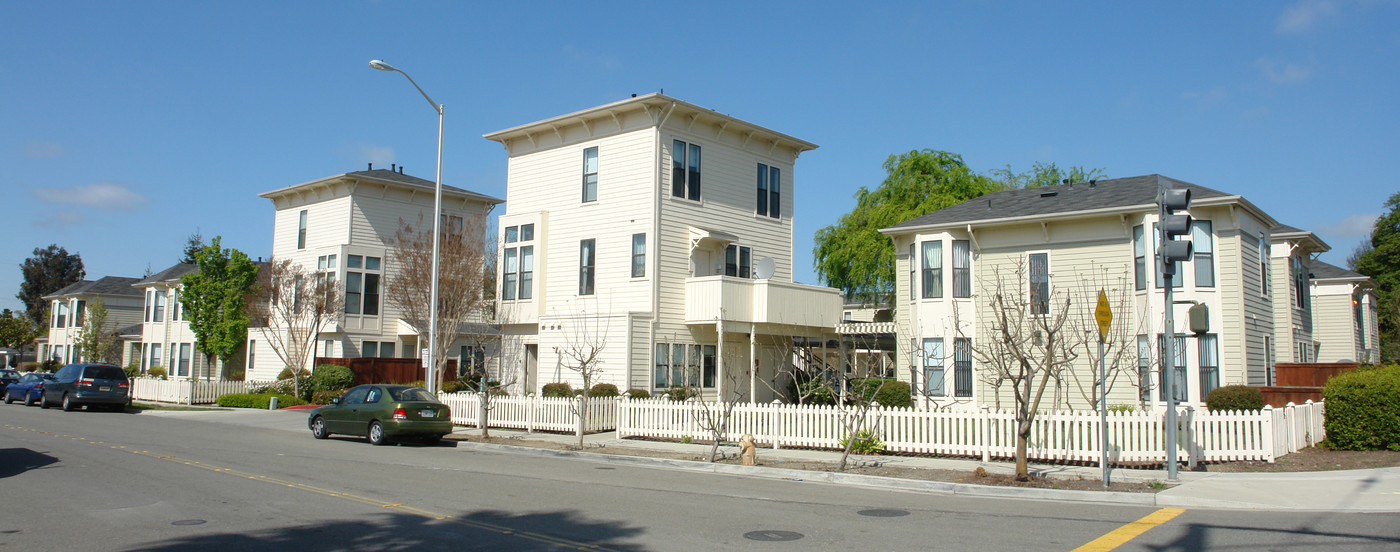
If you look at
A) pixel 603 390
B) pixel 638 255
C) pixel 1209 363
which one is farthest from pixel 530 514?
pixel 1209 363

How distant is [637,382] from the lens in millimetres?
26719

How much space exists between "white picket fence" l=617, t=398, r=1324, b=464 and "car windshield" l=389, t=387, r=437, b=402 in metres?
6.25

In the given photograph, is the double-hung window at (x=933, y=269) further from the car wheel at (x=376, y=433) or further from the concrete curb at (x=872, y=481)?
the car wheel at (x=376, y=433)

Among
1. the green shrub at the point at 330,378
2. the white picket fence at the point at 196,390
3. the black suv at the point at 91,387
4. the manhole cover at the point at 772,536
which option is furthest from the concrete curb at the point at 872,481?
the white picket fence at the point at 196,390

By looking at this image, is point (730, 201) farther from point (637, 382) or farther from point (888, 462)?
point (888, 462)

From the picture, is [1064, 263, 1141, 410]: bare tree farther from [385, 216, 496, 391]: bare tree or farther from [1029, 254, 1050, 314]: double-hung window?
[385, 216, 496, 391]: bare tree

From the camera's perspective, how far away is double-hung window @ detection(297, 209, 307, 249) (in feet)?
133

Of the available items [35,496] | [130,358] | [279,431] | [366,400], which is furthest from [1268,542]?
[130,358]

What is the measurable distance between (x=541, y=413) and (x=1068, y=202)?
16428 mm

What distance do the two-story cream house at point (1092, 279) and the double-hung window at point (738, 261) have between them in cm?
488

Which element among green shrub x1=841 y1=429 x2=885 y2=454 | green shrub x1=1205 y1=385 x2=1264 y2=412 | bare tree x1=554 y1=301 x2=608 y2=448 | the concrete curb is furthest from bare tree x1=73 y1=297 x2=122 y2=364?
green shrub x1=1205 y1=385 x2=1264 y2=412


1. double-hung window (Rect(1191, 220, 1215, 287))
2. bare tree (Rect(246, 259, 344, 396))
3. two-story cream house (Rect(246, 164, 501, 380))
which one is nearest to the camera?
double-hung window (Rect(1191, 220, 1215, 287))

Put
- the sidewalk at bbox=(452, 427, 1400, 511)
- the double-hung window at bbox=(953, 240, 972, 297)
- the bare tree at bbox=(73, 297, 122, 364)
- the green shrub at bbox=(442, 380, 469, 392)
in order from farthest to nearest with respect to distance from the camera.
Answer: the bare tree at bbox=(73, 297, 122, 364)
the green shrub at bbox=(442, 380, 469, 392)
the double-hung window at bbox=(953, 240, 972, 297)
the sidewalk at bbox=(452, 427, 1400, 511)

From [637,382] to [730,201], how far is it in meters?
7.11
